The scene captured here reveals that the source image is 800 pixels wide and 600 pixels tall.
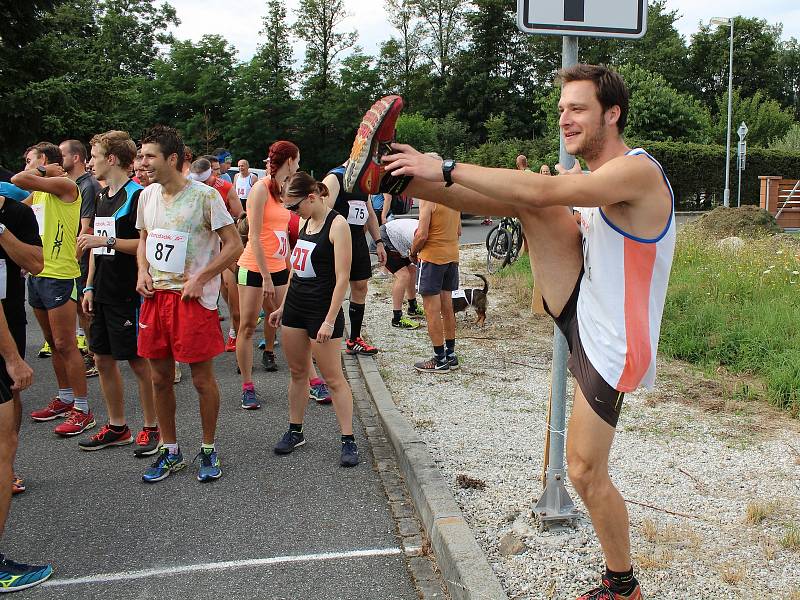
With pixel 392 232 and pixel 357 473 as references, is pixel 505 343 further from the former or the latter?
pixel 357 473

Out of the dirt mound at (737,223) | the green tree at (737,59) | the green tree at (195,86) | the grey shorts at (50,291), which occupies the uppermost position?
the green tree at (737,59)

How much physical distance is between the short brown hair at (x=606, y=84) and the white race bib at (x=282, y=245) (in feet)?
14.4

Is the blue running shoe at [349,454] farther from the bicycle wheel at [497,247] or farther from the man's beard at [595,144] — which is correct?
the bicycle wheel at [497,247]

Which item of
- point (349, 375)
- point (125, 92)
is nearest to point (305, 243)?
point (349, 375)

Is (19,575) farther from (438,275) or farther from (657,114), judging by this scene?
(657,114)

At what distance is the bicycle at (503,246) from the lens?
45.2 feet

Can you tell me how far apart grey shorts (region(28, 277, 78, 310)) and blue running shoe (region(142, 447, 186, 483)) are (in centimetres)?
180

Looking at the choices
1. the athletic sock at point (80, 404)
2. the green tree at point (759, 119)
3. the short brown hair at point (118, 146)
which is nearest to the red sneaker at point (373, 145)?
the short brown hair at point (118, 146)

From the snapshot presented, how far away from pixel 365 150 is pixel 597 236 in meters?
0.94

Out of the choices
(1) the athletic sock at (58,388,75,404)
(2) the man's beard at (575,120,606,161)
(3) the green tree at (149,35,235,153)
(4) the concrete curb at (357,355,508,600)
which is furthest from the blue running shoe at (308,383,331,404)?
(3) the green tree at (149,35,235,153)

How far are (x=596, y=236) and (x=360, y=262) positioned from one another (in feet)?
16.4

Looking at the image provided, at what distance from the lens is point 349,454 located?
513cm

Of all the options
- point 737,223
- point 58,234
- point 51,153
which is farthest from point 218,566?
point 737,223

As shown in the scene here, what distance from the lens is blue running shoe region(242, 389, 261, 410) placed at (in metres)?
6.40
